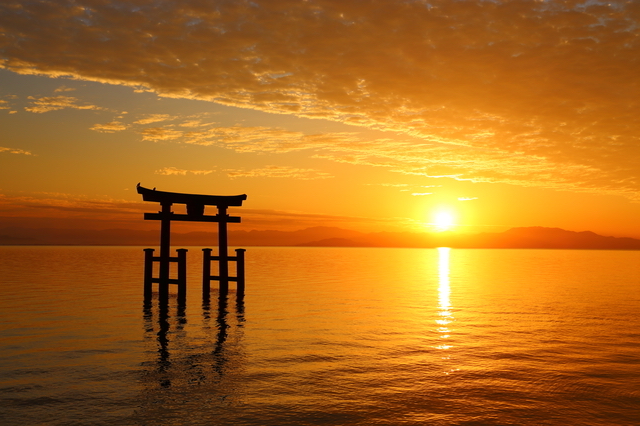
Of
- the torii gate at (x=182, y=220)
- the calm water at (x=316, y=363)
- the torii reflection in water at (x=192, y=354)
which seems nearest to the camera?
the calm water at (x=316, y=363)

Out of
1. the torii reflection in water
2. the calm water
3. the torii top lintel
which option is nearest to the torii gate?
the torii top lintel

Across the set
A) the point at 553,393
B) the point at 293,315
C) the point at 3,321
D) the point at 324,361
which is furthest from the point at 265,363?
the point at 3,321

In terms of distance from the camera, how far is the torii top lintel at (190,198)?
2491 centimetres

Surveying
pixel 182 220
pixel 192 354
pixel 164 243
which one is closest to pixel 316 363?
pixel 192 354

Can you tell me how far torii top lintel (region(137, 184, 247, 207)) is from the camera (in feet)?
81.7

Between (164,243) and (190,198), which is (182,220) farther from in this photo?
(164,243)

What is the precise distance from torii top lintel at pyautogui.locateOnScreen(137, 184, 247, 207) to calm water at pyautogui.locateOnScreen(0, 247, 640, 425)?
5422 millimetres

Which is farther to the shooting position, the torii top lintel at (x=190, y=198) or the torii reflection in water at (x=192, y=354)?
the torii top lintel at (x=190, y=198)

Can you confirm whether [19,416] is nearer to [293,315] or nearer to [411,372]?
[411,372]

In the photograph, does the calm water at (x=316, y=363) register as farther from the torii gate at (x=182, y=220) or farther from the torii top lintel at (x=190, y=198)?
the torii top lintel at (x=190, y=198)

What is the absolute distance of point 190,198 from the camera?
1047 inches

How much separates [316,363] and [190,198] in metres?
15.9

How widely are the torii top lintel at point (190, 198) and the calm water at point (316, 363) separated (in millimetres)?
5422

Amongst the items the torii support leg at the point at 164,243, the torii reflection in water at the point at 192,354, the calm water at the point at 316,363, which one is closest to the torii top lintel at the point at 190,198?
the torii support leg at the point at 164,243
